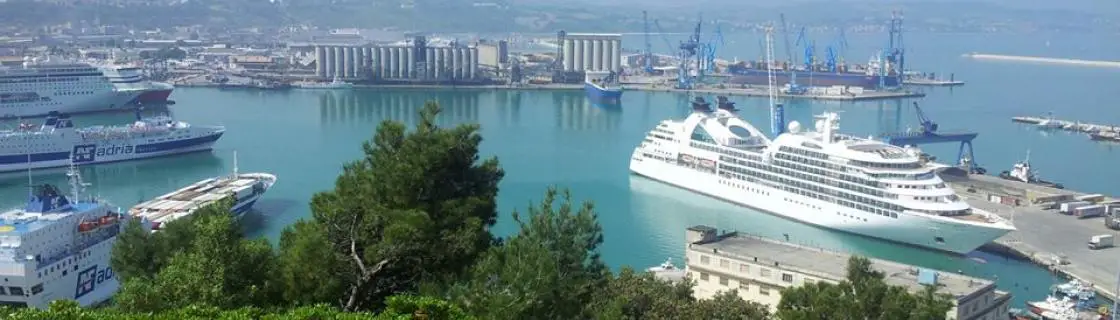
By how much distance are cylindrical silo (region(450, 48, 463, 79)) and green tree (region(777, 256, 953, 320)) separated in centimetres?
2498

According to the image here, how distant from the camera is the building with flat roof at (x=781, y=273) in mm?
5562

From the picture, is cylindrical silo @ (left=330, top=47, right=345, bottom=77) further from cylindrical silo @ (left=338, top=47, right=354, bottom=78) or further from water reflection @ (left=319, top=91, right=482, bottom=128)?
water reflection @ (left=319, top=91, right=482, bottom=128)

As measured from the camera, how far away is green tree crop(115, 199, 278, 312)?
9.12 ft

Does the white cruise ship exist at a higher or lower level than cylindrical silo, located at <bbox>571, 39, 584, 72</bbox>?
lower

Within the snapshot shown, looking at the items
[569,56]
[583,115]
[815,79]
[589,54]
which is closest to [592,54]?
[589,54]

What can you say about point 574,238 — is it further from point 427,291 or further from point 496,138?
point 496,138

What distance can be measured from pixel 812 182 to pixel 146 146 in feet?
Result: 28.8

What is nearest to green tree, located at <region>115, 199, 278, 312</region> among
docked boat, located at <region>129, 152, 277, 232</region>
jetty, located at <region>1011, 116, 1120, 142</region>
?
docked boat, located at <region>129, 152, 277, 232</region>

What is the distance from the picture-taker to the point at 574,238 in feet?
10.6

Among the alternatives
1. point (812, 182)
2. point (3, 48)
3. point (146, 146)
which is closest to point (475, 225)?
point (812, 182)

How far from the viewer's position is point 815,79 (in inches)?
1097

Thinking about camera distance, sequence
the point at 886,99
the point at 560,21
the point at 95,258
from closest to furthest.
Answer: the point at 95,258, the point at 886,99, the point at 560,21

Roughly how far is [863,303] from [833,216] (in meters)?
6.64

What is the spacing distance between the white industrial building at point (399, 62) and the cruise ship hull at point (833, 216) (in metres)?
16.5
